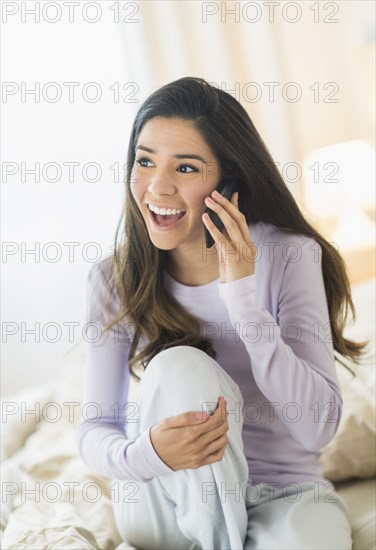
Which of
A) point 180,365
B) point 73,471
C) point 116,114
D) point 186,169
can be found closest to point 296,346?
point 180,365

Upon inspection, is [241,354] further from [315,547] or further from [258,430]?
[315,547]

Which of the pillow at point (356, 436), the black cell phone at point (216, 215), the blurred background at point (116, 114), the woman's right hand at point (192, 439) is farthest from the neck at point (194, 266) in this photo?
the blurred background at point (116, 114)

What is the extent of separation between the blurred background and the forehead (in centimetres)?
65

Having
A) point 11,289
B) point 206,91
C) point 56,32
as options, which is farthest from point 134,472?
point 56,32

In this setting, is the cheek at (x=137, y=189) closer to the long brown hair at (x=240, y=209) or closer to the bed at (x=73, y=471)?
the long brown hair at (x=240, y=209)

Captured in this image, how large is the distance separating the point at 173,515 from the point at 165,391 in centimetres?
19

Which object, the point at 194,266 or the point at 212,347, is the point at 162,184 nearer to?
the point at 194,266

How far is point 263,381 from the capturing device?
42.6 inches

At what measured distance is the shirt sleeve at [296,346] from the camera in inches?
41.7

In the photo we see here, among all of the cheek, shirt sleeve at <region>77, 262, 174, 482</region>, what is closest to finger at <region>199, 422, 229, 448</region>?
shirt sleeve at <region>77, 262, 174, 482</region>

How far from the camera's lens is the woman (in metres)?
1.04

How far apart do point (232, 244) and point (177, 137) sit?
19cm

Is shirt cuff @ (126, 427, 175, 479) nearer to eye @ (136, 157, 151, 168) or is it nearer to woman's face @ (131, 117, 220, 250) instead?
woman's face @ (131, 117, 220, 250)

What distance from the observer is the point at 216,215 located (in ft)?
3.61
